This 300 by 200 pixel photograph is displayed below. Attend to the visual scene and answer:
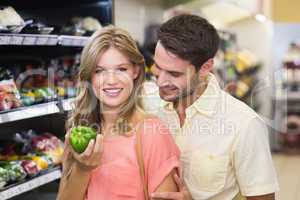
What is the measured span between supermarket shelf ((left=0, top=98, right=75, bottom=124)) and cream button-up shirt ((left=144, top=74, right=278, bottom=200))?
0.62m

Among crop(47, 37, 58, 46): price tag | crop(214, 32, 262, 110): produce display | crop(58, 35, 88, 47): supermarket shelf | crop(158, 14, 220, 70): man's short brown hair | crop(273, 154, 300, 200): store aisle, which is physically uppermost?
crop(158, 14, 220, 70): man's short brown hair

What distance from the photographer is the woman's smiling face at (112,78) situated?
5.41 feet

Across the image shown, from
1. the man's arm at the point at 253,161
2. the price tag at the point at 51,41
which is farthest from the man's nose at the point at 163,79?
the price tag at the point at 51,41

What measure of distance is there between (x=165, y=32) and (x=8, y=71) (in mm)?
1194

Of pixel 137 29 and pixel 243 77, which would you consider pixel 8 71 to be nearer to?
pixel 137 29

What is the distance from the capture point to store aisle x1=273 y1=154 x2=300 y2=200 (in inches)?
195

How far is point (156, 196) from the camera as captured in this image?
5.01 feet

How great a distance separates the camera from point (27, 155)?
108 inches

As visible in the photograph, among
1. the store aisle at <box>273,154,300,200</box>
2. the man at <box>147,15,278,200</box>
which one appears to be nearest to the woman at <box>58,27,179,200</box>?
the man at <box>147,15,278,200</box>

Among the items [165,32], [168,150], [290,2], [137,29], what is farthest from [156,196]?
[290,2]

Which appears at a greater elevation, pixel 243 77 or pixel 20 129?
pixel 20 129

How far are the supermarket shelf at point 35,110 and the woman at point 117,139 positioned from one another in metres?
0.50

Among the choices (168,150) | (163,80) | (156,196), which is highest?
(163,80)

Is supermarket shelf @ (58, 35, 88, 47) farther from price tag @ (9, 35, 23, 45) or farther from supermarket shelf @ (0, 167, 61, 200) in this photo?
supermarket shelf @ (0, 167, 61, 200)
